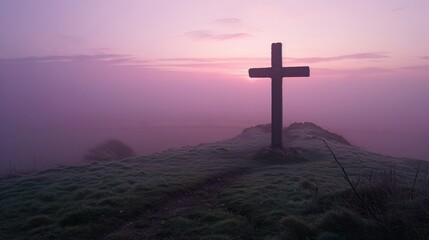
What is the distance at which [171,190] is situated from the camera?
44.8 feet

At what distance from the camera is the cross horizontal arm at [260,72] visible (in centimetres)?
2172

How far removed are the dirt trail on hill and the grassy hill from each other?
1.1 inches

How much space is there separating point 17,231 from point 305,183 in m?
8.44

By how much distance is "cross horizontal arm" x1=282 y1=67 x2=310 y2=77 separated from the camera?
68.6ft

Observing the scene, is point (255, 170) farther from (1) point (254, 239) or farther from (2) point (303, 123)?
(2) point (303, 123)

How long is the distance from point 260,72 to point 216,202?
36.9 ft

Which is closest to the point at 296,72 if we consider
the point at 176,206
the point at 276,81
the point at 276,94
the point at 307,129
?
the point at 276,81

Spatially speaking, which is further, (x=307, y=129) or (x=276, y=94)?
(x=307, y=129)

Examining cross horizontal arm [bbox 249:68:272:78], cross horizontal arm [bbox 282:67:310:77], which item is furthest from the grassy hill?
cross horizontal arm [bbox 249:68:272:78]

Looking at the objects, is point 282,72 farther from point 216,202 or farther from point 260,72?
A: point 216,202

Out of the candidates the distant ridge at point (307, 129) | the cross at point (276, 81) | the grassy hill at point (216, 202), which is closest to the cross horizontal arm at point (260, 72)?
the cross at point (276, 81)

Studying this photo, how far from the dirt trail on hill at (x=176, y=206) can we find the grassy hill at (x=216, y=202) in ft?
0.10

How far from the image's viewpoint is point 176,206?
12.1 m

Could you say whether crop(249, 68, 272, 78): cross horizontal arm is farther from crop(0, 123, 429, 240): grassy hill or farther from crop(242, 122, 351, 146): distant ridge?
crop(242, 122, 351, 146): distant ridge
